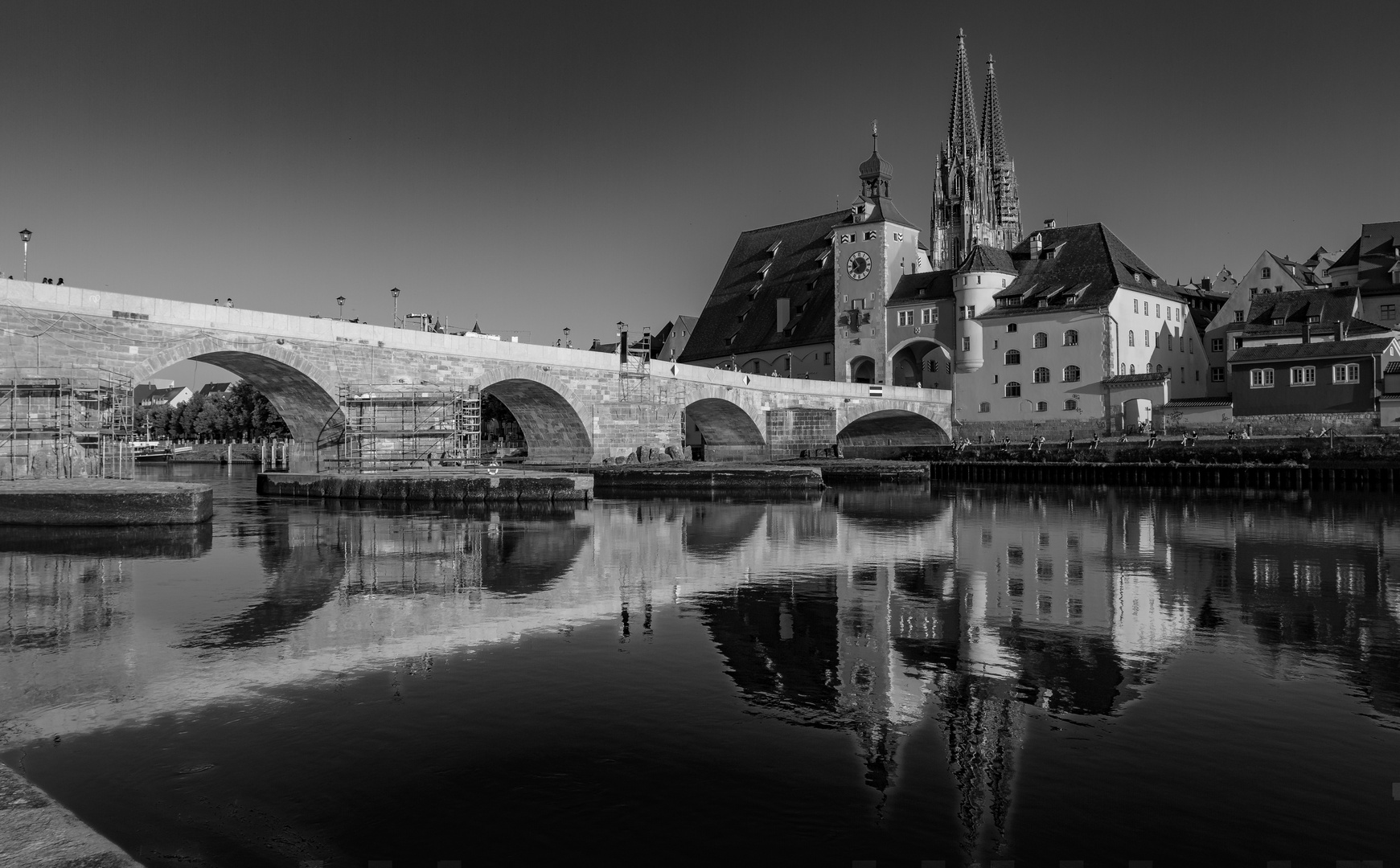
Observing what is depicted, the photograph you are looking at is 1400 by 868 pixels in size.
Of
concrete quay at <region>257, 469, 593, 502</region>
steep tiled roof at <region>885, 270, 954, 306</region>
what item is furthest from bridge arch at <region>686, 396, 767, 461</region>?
concrete quay at <region>257, 469, 593, 502</region>

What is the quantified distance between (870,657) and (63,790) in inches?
249

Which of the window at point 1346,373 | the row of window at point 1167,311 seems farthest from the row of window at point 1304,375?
the row of window at point 1167,311

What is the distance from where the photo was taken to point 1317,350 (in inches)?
1870

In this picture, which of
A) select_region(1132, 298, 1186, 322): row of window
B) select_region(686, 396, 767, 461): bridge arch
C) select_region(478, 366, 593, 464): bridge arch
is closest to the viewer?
select_region(478, 366, 593, 464): bridge arch

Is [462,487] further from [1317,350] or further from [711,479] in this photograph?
[1317,350]

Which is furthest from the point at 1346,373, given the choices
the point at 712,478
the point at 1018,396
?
the point at 712,478

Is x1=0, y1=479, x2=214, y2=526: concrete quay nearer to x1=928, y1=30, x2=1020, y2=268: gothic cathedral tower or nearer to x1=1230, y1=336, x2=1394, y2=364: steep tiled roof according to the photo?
x1=1230, y1=336, x2=1394, y2=364: steep tiled roof

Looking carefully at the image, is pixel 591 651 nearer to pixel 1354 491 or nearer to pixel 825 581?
pixel 825 581

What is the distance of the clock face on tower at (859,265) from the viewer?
207 ft

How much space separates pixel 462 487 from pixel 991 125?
79.8 metres

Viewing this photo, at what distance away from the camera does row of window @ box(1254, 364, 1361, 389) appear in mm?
46250

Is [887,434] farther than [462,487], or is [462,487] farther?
[887,434]

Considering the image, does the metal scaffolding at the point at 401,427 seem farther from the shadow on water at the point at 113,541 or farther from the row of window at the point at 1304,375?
the row of window at the point at 1304,375

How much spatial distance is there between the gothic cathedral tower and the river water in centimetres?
7673
